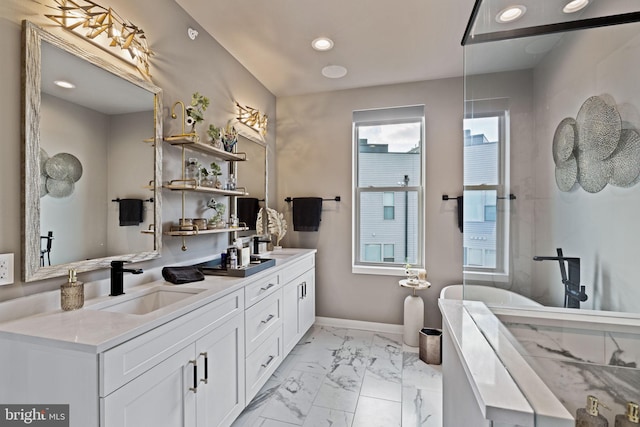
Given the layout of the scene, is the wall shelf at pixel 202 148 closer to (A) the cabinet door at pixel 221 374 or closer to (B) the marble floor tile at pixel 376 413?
(A) the cabinet door at pixel 221 374

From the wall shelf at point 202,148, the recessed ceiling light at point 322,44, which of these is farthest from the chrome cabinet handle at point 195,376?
the recessed ceiling light at point 322,44

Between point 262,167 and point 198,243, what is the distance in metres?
1.21

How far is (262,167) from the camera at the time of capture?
10.1ft

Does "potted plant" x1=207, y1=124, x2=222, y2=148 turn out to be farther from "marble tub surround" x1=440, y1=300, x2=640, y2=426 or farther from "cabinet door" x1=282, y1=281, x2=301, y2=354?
"marble tub surround" x1=440, y1=300, x2=640, y2=426

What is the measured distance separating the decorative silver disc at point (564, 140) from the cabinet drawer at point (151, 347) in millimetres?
1669

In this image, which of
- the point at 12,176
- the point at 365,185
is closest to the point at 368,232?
the point at 365,185

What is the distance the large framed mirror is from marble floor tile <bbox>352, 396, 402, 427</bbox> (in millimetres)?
1601

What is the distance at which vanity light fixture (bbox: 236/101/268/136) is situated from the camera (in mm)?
2668

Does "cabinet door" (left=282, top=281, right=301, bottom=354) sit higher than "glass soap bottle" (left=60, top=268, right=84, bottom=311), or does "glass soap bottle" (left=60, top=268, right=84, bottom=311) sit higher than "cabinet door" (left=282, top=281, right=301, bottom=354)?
"glass soap bottle" (left=60, top=268, right=84, bottom=311)

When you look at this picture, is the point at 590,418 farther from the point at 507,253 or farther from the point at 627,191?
the point at 507,253

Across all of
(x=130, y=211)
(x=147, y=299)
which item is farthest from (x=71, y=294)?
(x=130, y=211)

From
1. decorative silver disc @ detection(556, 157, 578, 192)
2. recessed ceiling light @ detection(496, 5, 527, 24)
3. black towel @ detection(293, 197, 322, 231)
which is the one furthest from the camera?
black towel @ detection(293, 197, 322, 231)

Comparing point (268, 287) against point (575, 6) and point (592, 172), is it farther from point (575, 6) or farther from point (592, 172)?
point (575, 6)

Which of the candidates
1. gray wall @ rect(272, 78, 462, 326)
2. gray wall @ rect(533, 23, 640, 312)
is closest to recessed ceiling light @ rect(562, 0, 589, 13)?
gray wall @ rect(533, 23, 640, 312)
